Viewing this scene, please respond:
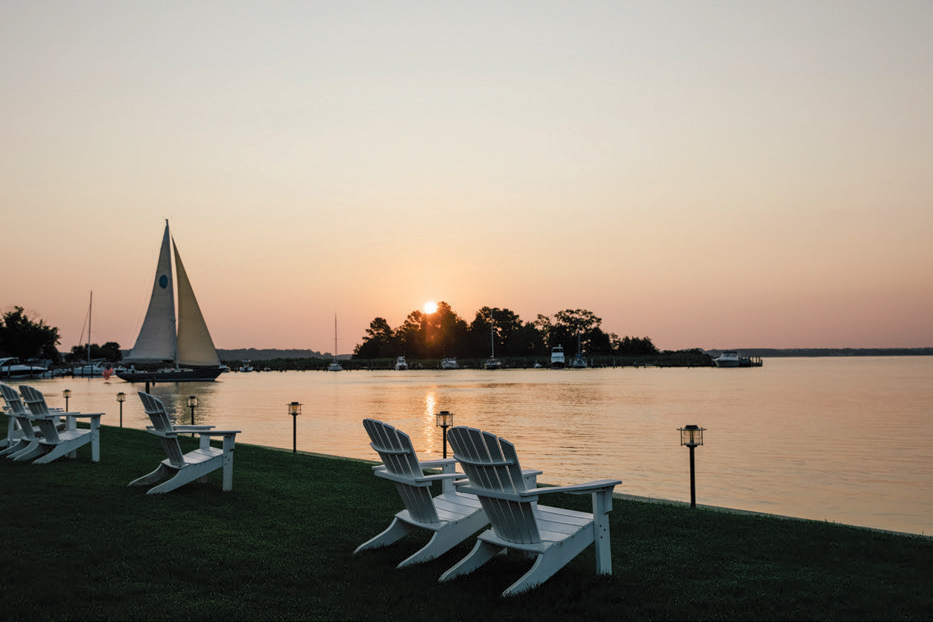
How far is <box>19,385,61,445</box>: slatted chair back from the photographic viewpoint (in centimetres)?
1171

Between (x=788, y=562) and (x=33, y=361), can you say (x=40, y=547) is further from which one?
(x=33, y=361)

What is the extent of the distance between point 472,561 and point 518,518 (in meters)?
0.73

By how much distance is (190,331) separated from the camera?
63.7 metres

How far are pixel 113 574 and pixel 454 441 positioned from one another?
2.87 m

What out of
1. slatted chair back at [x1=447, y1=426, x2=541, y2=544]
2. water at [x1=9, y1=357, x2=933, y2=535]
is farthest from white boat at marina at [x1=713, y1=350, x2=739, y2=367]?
slatted chair back at [x1=447, y1=426, x2=541, y2=544]

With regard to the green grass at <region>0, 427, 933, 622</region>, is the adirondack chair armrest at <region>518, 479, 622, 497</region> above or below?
above

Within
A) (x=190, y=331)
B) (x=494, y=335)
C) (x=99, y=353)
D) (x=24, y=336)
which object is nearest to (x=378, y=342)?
(x=494, y=335)

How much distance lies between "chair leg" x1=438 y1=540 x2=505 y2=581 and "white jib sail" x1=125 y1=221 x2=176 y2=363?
5872 centimetres

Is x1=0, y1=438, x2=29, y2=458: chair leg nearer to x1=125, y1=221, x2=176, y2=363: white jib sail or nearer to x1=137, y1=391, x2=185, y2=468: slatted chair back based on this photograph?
x1=137, y1=391, x2=185, y2=468: slatted chair back

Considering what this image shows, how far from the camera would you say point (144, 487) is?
9.85 meters

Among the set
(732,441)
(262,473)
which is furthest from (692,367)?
(262,473)

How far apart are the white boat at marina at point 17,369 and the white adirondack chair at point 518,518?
97.4 meters

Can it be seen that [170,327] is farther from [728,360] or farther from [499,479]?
[728,360]

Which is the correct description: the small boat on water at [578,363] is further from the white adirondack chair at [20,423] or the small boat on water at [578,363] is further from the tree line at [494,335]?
the white adirondack chair at [20,423]
